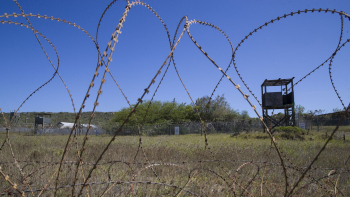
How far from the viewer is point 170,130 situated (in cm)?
2636

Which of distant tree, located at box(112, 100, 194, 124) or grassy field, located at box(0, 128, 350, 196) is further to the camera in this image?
distant tree, located at box(112, 100, 194, 124)

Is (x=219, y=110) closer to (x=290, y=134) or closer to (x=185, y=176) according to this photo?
(x=290, y=134)

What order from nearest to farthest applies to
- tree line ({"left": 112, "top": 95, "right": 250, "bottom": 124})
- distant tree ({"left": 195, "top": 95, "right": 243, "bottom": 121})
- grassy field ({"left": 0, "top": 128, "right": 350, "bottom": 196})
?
grassy field ({"left": 0, "top": 128, "right": 350, "bottom": 196}) → tree line ({"left": 112, "top": 95, "right": 250, "bottom": 124}) → distant tree ({"left": 195, "top": 95, "right": 243, "bottom": 121})

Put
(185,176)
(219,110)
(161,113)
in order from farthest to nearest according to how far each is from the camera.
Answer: (219,110) < (161,113) < (185,176)

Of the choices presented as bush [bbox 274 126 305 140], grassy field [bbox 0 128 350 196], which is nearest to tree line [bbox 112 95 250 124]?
bush [bbox 274 126 305 140]

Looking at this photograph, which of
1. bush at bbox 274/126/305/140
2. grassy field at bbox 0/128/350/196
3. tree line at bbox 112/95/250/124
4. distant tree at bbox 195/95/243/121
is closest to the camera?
grassy field at bbox 0/128/350/196

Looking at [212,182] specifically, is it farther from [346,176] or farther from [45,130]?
[45,130]

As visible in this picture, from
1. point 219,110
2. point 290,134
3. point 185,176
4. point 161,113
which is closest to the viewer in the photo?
point 185,176

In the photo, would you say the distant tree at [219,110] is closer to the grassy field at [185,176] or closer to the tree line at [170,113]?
the tree line at [170,113]

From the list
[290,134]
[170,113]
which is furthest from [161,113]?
[290,134]

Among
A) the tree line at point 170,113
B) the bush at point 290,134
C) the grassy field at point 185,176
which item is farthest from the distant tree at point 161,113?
the grassy field at point 185,176

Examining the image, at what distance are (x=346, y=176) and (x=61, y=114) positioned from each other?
8489 cm

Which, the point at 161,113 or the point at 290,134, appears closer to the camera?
the point at 290,134

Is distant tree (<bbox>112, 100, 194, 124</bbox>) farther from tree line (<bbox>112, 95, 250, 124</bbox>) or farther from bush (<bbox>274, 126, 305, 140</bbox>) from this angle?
bush (<bbox>274, 126, 305, 140</bbox>)
